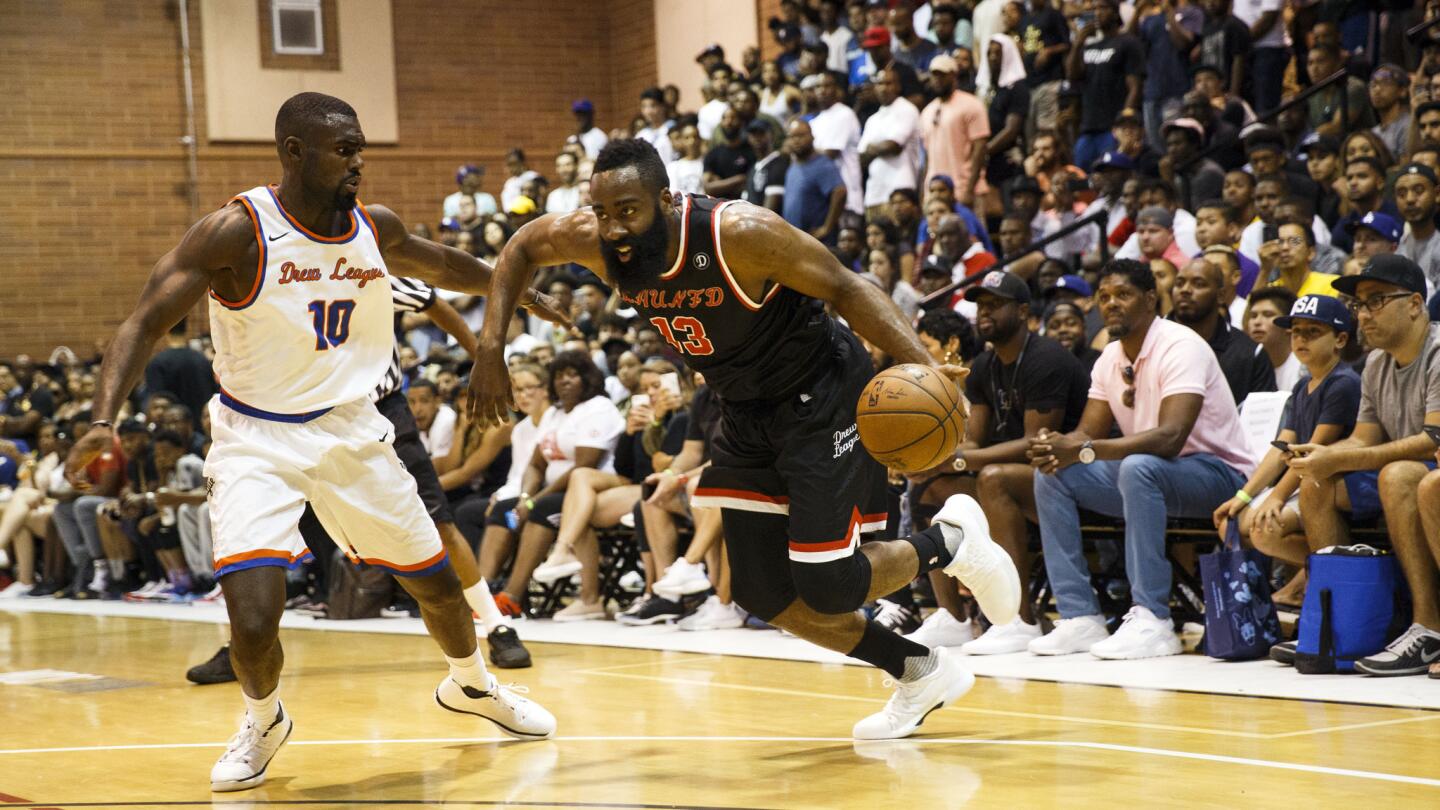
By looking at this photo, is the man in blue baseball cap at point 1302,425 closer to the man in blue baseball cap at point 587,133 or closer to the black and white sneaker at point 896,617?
the black and white sneaker at point 896,617

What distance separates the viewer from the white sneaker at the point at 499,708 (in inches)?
205

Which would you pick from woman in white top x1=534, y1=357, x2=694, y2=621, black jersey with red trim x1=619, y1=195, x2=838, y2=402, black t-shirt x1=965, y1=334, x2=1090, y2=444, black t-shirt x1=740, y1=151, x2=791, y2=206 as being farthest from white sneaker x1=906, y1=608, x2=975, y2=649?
black t-shirt x1=740, y1=151, x2=791, y2=206

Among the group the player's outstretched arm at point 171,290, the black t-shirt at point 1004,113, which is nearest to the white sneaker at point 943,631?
the player's outstretched arm at point 171,290

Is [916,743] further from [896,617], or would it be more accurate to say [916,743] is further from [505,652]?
[505,652]

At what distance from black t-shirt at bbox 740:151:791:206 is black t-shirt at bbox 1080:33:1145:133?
8.68 ft

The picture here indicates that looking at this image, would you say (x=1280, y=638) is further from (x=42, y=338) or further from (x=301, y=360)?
(x=42, y=338)

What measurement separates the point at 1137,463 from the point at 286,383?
360cm

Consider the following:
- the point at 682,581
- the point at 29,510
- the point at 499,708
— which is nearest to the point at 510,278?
the point at 499,708

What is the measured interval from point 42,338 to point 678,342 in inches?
655

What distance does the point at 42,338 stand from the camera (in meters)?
19.3

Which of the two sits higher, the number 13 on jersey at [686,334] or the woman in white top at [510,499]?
the number 13 on jersey at [686,334]

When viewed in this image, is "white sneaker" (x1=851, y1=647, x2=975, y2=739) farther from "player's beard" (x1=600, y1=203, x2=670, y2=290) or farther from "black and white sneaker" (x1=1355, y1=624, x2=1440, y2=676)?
"black and white sneaker" (x1=1355, y1=624, x2=1440, y2=676)

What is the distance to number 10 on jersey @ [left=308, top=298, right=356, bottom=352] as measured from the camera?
480 centimetres

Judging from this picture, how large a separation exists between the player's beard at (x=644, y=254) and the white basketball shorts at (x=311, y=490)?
971 millimetres
